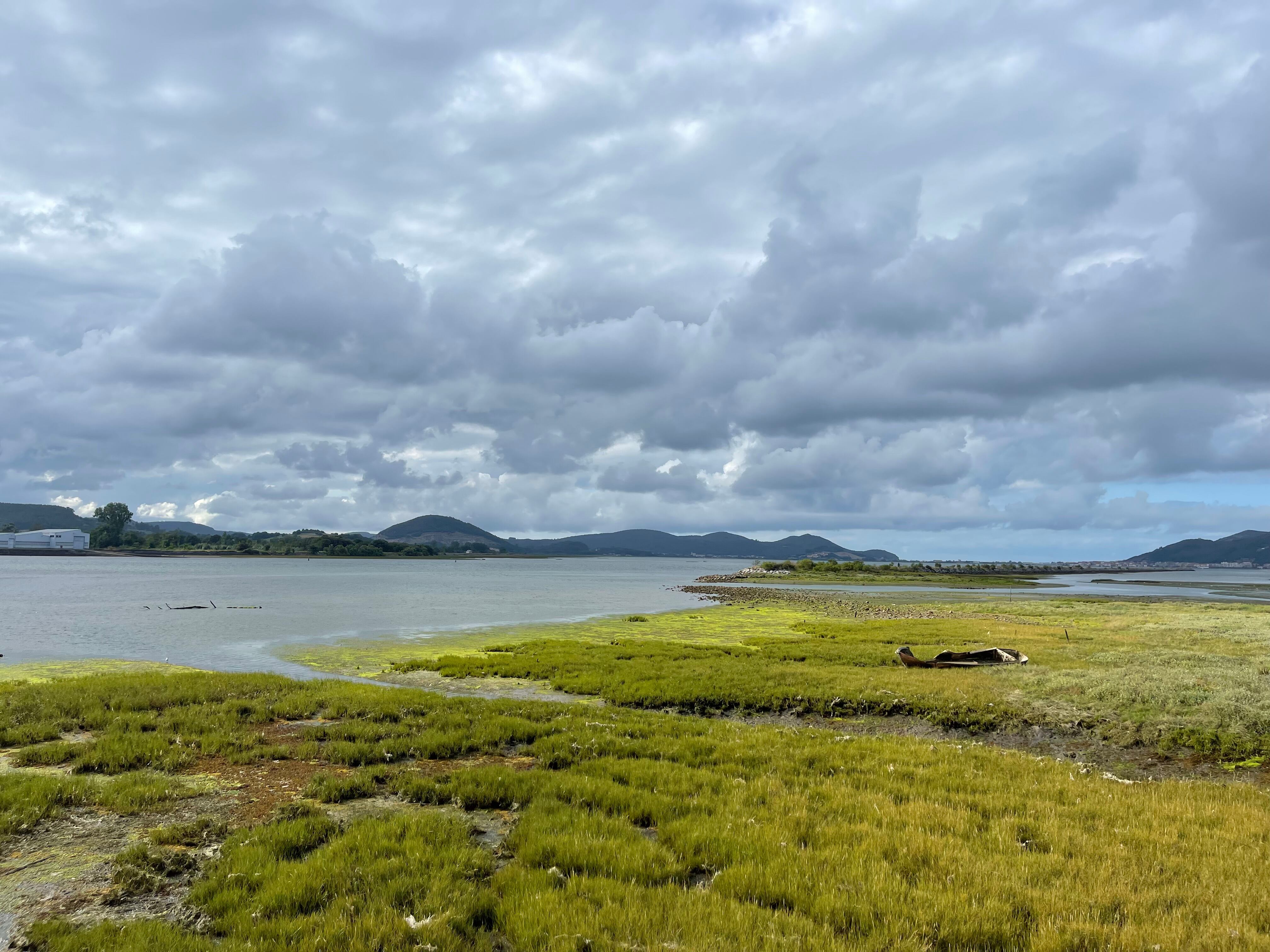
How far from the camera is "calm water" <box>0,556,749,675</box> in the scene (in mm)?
44875

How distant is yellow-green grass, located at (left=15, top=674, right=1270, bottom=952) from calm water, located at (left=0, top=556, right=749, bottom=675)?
91.0ft

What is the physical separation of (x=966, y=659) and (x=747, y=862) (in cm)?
2990

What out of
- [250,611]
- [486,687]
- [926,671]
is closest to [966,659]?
[926,671]

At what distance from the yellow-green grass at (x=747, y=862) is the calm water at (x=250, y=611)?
1092 inches

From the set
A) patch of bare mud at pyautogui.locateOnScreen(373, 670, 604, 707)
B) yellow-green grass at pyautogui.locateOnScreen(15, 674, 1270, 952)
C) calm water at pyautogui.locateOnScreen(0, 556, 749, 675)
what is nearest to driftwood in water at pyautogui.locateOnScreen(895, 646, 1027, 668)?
patch of bare mud at pyautogui.locateOnScreen(373, 670, 604, 707)

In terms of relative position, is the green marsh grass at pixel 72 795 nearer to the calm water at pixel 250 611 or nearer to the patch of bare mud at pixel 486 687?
the patch of bare mud at pixel 486 687

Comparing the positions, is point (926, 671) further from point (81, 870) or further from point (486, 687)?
point (81, 870)

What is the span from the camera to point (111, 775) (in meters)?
14.8

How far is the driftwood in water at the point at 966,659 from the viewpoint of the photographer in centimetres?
3416

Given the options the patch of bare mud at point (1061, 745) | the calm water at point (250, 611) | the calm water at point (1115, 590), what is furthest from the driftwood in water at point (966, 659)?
the calm water at point (1115, 590)

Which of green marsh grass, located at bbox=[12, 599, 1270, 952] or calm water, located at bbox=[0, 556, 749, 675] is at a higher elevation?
green marsh grass, located at bbox=[12, 599, 1270, 952]

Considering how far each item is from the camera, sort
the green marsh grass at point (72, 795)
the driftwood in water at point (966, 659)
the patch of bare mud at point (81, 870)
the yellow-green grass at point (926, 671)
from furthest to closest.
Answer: the driftwood in water at point (966, 659)
the yellow-green grass at point (926, 671)
the green marsh grass at point (72, 795)
the patch of bare mud at point (81, 870)

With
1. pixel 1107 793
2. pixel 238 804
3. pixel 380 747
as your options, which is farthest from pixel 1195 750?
pixel 238 804

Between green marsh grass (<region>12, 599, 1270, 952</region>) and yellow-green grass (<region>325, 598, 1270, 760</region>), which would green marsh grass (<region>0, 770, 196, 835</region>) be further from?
yellow-green grass (<region>325, 598, 1270, 760</region>)
